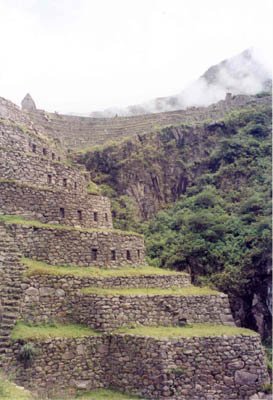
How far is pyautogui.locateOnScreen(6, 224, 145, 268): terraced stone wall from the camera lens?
14.4 m

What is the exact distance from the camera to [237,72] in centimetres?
6294

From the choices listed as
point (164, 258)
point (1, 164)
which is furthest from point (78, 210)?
point (164, 258)

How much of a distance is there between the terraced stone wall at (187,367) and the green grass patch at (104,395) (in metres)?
0.21

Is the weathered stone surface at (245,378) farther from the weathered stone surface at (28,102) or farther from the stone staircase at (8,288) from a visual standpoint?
the weathered stone surface at (28,102)

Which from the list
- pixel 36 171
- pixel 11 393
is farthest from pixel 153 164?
pixel 11 393

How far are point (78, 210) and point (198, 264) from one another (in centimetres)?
845

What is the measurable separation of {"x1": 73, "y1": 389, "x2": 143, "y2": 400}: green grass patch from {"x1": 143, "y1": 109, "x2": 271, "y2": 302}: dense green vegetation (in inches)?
404

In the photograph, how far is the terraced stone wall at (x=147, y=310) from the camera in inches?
529

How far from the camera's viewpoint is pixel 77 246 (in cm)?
1512

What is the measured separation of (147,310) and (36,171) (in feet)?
21.2

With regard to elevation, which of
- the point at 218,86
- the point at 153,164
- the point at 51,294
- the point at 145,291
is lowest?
the point at 145,291

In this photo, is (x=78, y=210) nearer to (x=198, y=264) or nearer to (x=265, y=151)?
(x=198, y=264)

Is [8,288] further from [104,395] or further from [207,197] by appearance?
[207,197]

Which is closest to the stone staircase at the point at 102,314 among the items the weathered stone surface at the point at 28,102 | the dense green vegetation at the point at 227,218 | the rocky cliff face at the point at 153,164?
the dense green vegetation at the point at 227,218
